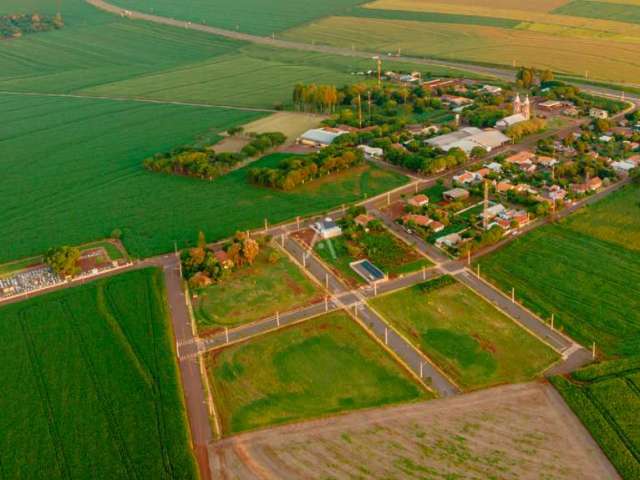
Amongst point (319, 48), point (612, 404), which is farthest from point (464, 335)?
point (319, 48)

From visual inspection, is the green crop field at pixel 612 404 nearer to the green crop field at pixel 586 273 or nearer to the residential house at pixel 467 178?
the green crop field at pixel 586 273

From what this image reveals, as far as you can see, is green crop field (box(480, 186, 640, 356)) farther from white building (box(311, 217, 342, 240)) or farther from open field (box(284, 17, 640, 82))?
open field (box(284, 17, 640, 82))

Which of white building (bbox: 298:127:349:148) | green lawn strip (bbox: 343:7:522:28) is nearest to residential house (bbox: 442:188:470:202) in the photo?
white building (bbox: 298:127:349:148)

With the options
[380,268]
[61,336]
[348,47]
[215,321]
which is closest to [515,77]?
[348,47]

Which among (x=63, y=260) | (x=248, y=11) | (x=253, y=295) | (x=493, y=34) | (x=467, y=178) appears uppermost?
(x=248, y=11)

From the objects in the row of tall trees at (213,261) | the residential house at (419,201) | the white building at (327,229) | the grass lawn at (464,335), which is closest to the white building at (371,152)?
the residential house at (419,201)

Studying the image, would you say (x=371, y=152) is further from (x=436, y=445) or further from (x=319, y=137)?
(x=436, y=445)

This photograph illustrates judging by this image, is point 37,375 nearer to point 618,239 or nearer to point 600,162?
point 618,239
